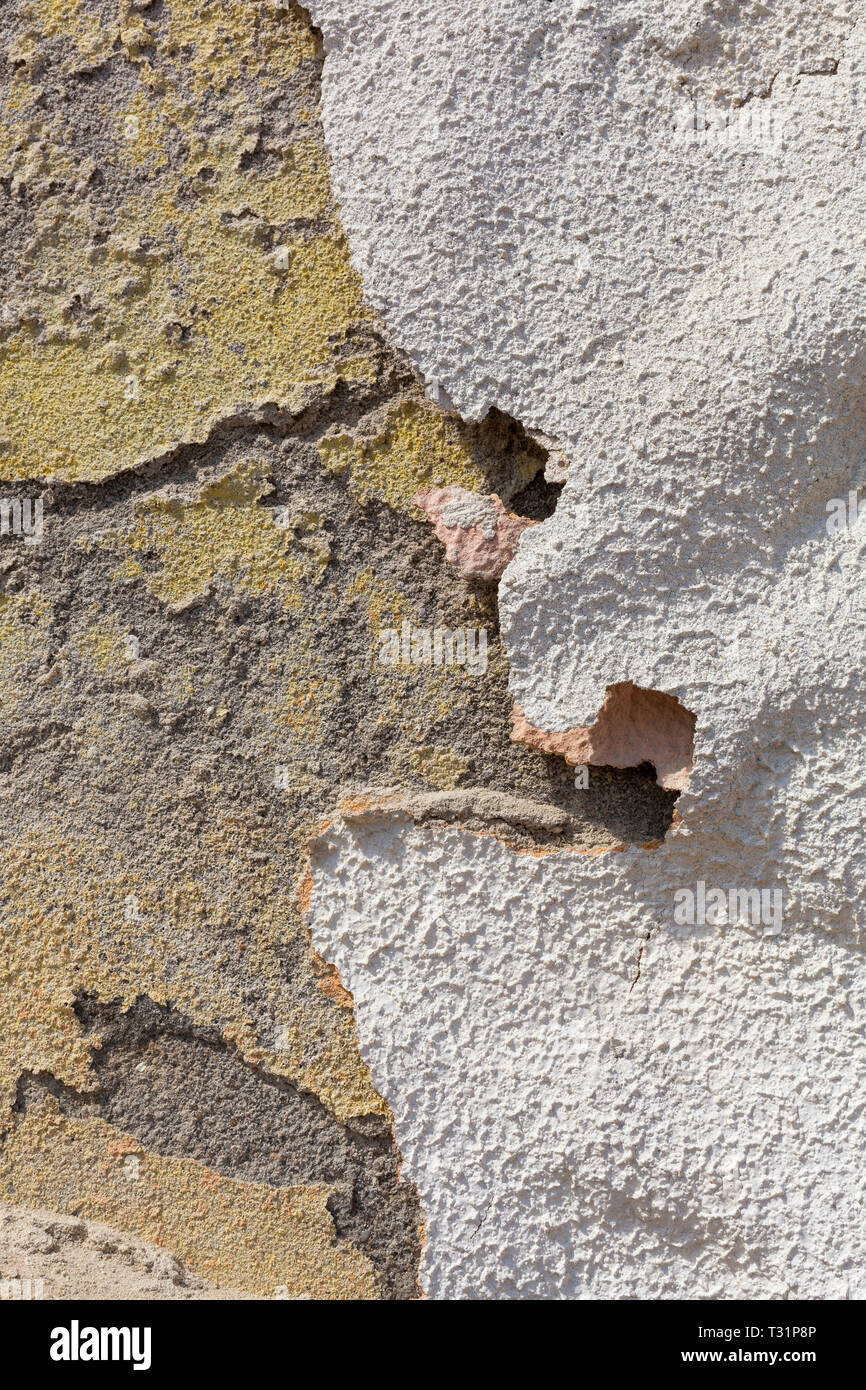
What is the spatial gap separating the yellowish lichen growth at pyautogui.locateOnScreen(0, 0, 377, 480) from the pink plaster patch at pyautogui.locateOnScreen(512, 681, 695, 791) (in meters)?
0.46

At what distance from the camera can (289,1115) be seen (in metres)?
1.16

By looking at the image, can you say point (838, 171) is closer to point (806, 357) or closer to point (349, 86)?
point (806, 357)

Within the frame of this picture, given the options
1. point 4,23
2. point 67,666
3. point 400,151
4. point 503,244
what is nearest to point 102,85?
point 4,23

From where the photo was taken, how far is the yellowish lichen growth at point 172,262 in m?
1.19

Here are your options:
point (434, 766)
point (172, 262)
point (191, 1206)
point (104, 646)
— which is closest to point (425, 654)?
point (434, 766)

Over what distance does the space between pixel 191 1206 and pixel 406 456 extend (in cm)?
86

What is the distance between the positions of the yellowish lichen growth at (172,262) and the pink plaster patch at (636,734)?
0.46m

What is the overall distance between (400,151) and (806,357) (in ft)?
1.51

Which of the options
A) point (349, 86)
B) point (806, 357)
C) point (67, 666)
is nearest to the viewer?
point (806, 357)

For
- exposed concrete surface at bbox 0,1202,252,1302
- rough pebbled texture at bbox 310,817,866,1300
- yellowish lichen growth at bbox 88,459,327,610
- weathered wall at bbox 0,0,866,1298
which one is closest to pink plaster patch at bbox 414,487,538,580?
weathered wall at bbox 0,0,866,1298

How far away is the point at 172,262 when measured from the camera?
121cm

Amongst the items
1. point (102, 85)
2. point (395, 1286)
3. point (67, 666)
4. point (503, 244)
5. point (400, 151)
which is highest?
point (102, 85)

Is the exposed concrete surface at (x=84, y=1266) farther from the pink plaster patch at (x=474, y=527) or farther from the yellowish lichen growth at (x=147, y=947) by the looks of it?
the pink plaster patch at (x=474, y=527)

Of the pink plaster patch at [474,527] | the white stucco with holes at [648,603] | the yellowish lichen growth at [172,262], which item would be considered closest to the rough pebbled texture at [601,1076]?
the white stucco with holes at [648,603]
